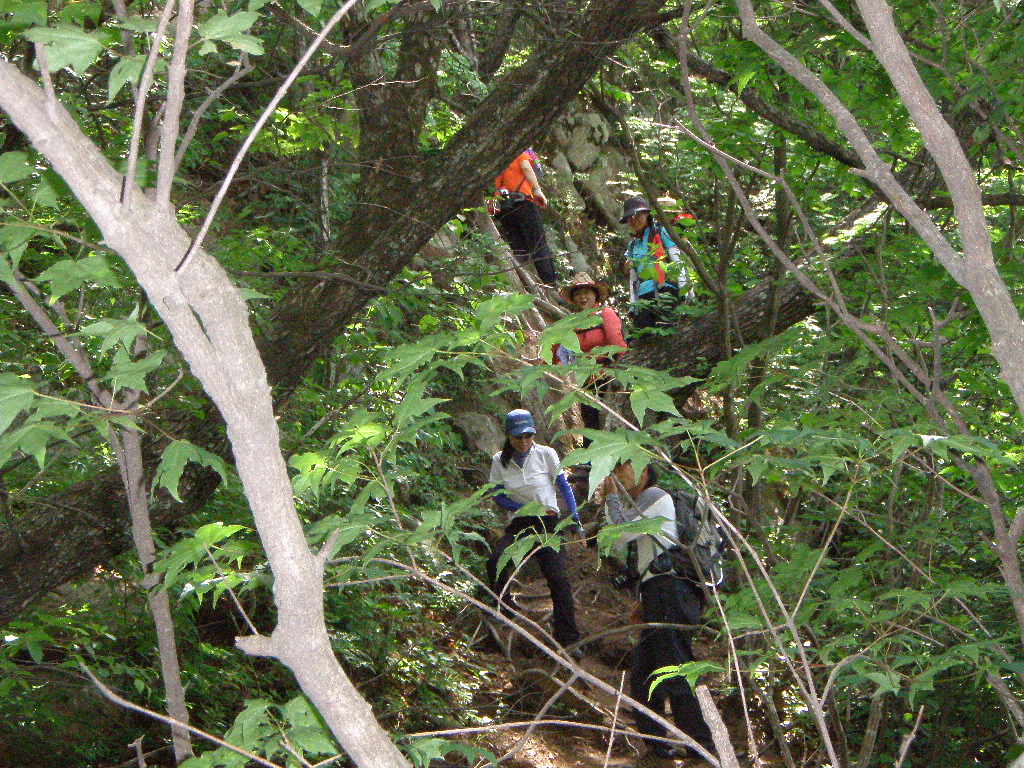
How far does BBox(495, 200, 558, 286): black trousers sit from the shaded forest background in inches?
61.2

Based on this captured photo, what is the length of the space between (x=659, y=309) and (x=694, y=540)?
7.30 ft

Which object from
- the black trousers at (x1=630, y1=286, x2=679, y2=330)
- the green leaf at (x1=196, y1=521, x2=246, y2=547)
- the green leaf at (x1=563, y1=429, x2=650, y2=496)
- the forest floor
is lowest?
the forest floor

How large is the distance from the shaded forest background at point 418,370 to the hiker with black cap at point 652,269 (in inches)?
10.7

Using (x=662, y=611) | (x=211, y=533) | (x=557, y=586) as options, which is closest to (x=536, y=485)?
(x=557, y=586)

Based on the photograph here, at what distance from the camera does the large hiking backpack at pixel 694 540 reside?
4508mm

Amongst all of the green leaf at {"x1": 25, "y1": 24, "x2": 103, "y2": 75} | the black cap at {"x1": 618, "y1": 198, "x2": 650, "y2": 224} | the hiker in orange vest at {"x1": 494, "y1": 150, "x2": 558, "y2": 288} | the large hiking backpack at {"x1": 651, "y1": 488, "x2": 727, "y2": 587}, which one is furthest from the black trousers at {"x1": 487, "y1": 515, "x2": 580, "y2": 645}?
the green leaf at {"x1": 25, "y1": 24, "x2": 103, "y2": 75}

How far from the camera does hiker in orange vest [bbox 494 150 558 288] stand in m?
9.12

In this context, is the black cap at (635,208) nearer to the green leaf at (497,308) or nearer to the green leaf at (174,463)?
the green leaf at (497,308)

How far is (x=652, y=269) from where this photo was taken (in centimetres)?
581

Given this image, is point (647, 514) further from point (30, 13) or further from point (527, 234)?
point (527, 234)

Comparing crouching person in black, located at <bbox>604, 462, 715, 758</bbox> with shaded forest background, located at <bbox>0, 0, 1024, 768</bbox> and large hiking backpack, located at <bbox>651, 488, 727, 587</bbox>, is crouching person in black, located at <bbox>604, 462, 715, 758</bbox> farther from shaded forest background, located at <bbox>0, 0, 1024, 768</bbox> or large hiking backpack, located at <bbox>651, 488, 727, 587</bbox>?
shaded forest background, located at <bbox>0, 0, 1024, 768</bbox>

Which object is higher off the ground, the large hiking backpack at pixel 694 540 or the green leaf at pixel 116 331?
the green leaf at pixel 116 331

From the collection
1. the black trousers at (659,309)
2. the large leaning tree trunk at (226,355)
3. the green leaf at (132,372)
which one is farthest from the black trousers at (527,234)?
the large leaning tree trunk at (226,355)

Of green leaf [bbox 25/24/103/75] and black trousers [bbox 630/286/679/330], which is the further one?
black trousers [bbox 630/286/679/330]
